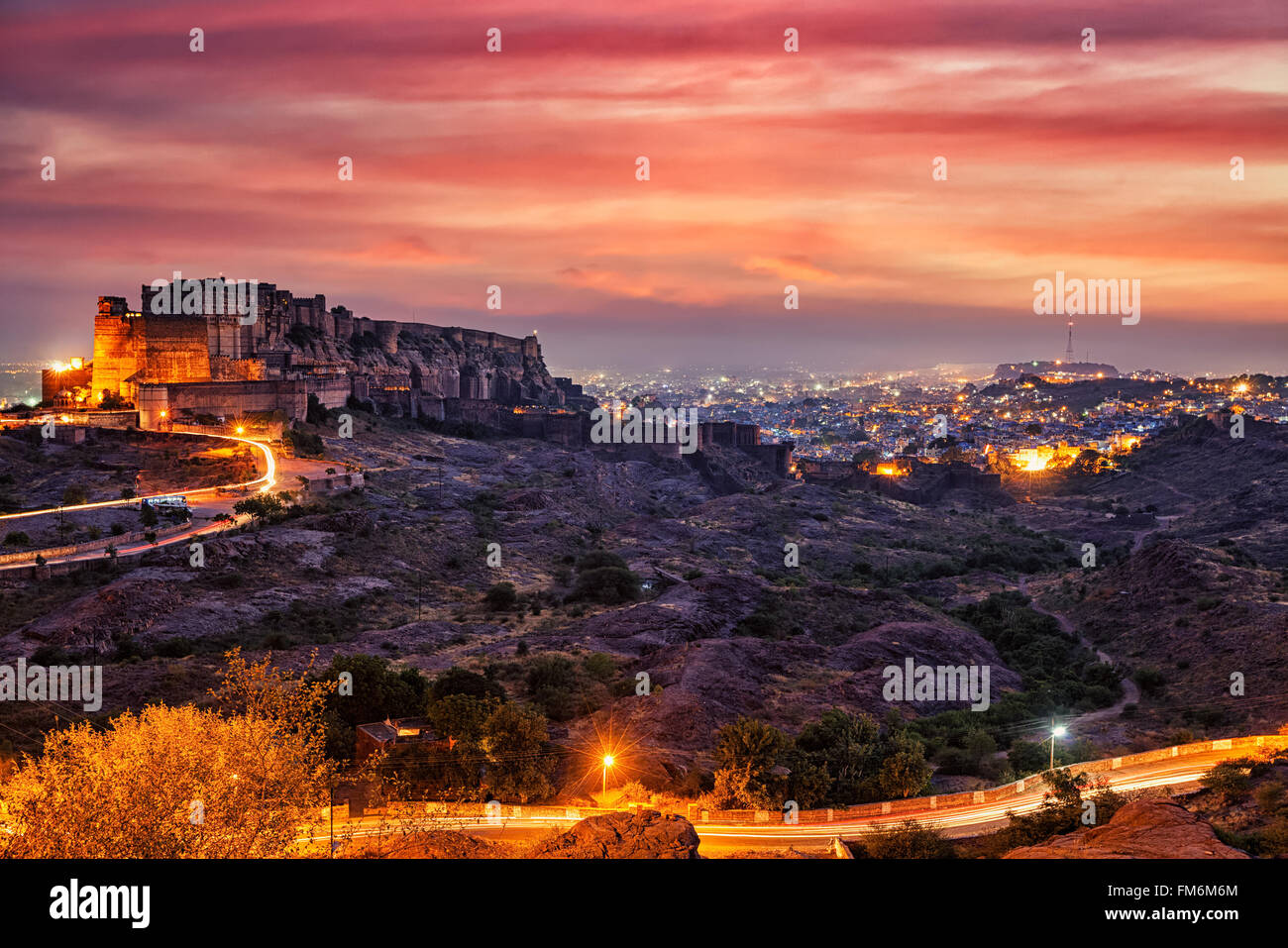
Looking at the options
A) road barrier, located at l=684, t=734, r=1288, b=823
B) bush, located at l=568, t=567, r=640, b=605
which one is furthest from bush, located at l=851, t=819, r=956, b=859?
bush, located at l=568, t=567, r=640, b=605

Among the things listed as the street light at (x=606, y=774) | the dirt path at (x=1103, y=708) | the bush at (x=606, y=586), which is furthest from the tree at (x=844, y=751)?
the bush at (x=606, y=586)

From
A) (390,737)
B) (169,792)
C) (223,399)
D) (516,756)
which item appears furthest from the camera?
(223,399)

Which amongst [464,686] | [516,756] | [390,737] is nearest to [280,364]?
[464,686]

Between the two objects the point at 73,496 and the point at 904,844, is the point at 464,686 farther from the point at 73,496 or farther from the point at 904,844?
the point at 73,496

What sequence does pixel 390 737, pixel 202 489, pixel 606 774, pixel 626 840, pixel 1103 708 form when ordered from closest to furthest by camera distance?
pixel 626 840 < pixel 606 774 < pixel 390 737 < pixel 1103 708 < pixel 202 489

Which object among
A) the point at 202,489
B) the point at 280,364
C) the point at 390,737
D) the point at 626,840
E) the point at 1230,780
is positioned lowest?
the point at 1230,780
